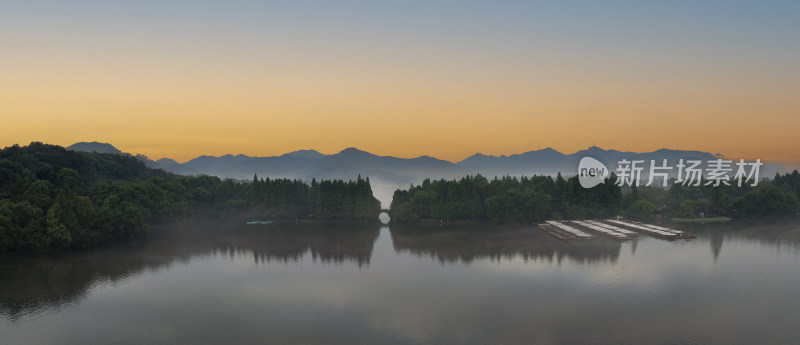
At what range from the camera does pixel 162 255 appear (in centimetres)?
5875

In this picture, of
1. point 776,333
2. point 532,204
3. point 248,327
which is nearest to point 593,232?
point 532,204

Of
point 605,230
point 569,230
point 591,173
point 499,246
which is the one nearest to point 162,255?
point 499,246

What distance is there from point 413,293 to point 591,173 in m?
65.8

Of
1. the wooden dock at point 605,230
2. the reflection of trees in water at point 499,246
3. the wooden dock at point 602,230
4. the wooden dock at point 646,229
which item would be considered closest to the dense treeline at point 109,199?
the reflection of trees in water at point 499,246

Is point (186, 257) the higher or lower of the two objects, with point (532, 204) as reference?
lower

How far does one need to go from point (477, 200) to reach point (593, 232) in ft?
84.6

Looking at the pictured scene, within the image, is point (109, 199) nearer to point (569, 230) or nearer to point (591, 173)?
point (569, 230)

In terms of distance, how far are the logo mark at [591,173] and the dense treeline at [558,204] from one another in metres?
1.21

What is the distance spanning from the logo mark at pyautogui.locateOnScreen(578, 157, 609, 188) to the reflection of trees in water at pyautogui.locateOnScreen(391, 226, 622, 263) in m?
19.9

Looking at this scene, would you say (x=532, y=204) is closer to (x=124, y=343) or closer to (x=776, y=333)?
(x=776, y=333)

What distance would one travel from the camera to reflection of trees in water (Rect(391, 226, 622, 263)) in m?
55.7

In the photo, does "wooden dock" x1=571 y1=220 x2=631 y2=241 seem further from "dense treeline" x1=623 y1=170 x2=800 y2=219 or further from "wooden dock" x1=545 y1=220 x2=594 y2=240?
"dense treeline" x1=623 y1=170 x2=800 y2=219

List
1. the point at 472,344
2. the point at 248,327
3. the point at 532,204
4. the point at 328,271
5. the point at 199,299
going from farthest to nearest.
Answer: the point at 532,204, the point at 328,271, the point at 199,299, the point at 248,327, the point at 472,344

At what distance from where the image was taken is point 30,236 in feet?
178
